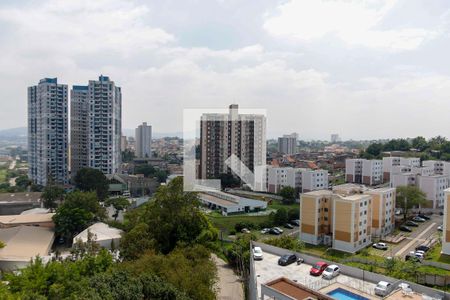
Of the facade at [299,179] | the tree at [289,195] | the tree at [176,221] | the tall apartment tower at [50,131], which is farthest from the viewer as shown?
the tall apartment tower at [50,131]

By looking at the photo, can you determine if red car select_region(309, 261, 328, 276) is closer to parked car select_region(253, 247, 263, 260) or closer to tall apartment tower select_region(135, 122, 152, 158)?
parked car select_region(253, 247, 263, 260)

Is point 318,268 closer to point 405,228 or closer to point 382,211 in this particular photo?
point 382,211

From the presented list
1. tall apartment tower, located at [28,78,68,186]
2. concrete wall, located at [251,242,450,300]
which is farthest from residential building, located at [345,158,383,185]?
tall apartment tower, located at [28,78,68,186]

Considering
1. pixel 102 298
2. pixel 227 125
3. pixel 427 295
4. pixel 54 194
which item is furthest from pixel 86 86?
pixel 427 295

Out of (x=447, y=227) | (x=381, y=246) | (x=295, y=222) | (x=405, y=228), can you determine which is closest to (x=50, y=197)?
(x=295, y=222)

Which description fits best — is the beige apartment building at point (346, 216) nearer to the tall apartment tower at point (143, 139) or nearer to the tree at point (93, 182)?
the tree at point (93, 182)

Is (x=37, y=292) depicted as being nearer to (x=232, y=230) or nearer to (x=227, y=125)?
(x=232, y=230)

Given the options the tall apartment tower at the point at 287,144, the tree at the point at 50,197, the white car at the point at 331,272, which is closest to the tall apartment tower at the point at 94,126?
the tree at the point at 50,197
